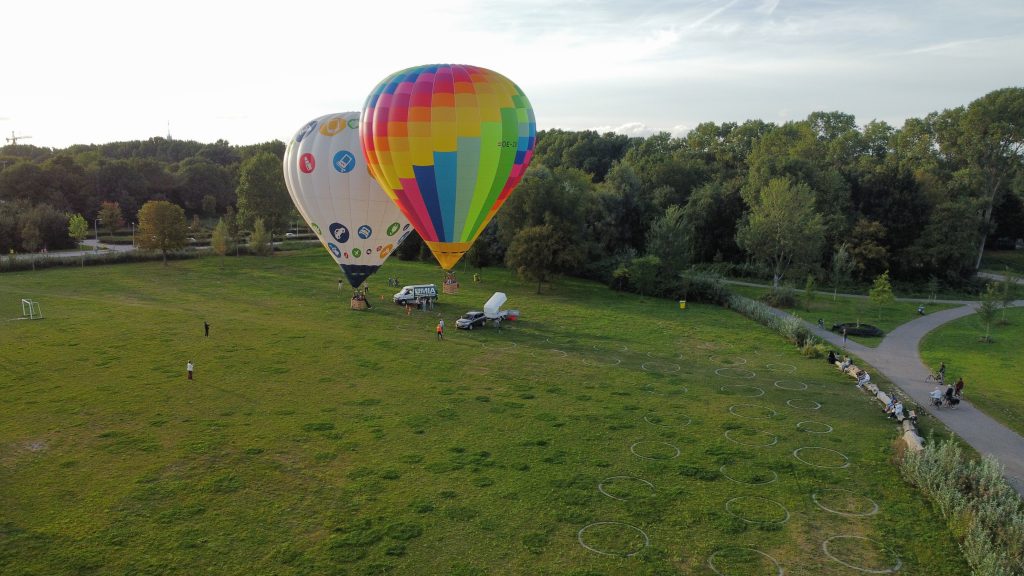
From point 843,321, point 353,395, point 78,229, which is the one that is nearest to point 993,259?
point 843,321

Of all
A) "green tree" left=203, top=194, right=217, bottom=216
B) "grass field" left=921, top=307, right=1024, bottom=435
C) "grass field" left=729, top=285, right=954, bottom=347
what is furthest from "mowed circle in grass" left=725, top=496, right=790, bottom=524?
"green tree" left=203, top=194, right=217, bottom=216

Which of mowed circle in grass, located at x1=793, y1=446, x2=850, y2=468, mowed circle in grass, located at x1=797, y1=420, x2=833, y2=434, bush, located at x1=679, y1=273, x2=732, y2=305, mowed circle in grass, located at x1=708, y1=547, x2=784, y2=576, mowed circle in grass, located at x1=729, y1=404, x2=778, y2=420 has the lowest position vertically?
mowed circle in grass, located at x1=708, y1=547, x2=784, y2=576

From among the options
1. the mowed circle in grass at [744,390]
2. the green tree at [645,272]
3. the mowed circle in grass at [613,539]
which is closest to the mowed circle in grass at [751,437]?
the mowed circle in grass at [744,390]

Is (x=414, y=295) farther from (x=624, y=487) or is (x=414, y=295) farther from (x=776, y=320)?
(x=624, y=487)

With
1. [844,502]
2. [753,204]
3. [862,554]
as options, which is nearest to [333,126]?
[844,502]

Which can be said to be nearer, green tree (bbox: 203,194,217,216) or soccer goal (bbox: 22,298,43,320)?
soccer goal (bbox: 22,298,43,320)

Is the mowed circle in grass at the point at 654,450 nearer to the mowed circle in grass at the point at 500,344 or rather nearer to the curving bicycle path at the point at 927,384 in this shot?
the curving bicycle path at the point at 927,384

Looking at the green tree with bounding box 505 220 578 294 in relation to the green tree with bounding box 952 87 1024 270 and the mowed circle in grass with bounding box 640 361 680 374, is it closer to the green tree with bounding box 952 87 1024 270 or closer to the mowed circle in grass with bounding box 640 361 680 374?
the mowed circle in grass with bounding box 640 361 680 374
